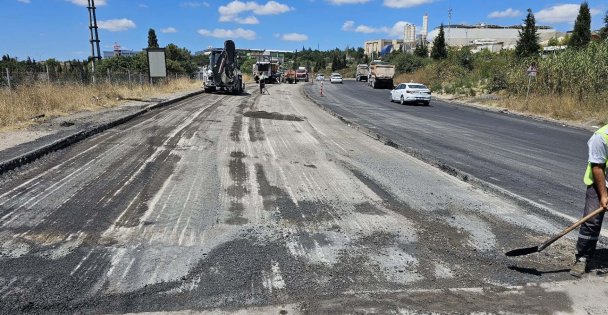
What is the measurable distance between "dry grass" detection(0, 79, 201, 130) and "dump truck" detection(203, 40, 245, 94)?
22.9 feet

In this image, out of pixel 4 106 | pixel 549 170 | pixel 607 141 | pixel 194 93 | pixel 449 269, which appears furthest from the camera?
pixel 194 93

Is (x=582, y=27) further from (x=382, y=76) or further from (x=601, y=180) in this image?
(x=601, y=180)

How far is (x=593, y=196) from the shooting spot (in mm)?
4199

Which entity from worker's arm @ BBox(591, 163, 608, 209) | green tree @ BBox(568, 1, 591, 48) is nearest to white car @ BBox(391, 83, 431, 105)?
worker's arm @ BBox(591, 163, 608, 209)

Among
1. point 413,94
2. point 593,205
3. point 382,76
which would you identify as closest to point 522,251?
point 593,205

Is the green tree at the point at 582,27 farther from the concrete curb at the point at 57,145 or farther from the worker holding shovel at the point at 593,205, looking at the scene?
the worker holding shovel at the point at 593,205

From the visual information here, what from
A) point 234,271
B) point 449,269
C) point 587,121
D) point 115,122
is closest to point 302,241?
point 234,271

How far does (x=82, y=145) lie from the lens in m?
10.2

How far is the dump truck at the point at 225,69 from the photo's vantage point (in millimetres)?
28734

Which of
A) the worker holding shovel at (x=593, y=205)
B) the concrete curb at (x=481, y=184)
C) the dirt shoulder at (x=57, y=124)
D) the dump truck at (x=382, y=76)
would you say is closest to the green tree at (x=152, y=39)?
the dump truck at (x=382, y=76)

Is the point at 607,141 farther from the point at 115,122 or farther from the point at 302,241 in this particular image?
the point at 115,122

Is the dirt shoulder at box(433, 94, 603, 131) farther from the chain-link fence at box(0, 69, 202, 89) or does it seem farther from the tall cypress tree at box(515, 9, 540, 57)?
the chain-link fence at box(0, 69, 202, 89)

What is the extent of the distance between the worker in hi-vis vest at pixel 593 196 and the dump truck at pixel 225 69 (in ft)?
86.4

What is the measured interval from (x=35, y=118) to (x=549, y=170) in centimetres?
1470
